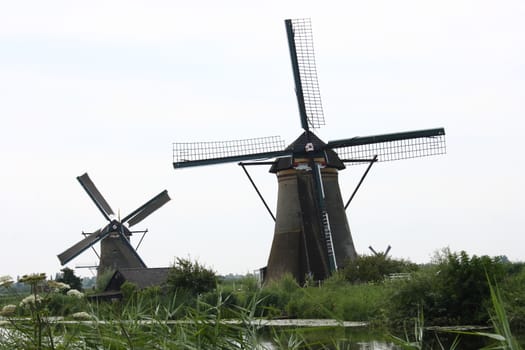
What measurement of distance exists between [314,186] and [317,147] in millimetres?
1254

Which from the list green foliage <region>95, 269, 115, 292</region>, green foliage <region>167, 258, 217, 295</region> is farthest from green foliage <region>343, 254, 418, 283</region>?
green foliage <region>95, 269, 115, 292</region>

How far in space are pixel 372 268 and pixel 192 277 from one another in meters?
5.83

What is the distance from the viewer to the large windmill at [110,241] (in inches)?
1634

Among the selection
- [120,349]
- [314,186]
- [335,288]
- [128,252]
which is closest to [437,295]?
[335,288]

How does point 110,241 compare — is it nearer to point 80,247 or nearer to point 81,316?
point 80,247

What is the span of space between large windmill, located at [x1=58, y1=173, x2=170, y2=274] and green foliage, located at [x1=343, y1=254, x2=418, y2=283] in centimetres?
1703

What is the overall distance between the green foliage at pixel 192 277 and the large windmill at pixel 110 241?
1326cm

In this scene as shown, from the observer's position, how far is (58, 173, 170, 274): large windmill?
41500 millimetres

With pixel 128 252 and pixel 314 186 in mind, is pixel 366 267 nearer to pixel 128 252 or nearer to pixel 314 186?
pixel 314 186

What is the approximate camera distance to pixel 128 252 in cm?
4203

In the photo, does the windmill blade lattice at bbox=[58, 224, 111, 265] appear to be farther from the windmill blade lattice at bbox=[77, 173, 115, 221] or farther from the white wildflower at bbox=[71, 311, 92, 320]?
the white wildflower at bbox=[71, 311, 92, 320]

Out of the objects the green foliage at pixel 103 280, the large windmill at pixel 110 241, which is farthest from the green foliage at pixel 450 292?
the large windmill at pixel 110 241

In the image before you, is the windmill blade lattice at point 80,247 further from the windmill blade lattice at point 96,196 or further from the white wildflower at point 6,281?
the white wildflower at point 6,281

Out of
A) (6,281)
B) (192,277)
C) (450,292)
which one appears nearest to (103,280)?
(192,277)
